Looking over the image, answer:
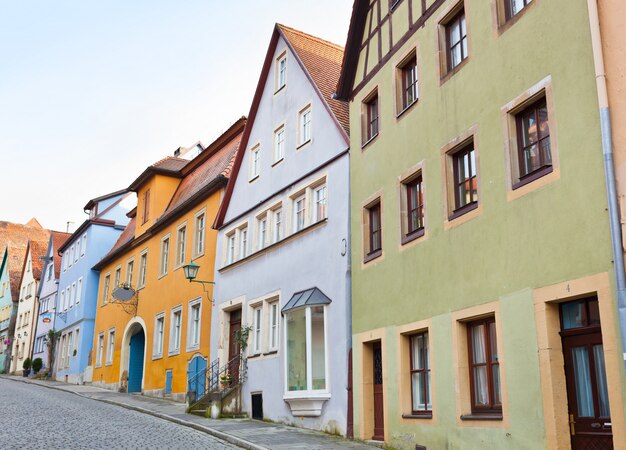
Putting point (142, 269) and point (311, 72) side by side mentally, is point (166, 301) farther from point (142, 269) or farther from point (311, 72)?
point (311, 72)

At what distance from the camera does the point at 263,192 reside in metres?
21.0

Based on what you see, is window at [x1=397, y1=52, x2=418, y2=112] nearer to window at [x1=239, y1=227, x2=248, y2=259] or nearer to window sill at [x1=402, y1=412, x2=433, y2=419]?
window sill at [x1=402, y1=412, x2=433, y2=419]

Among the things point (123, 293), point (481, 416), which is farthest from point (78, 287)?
point (481, 416)

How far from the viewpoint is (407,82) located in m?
14.9

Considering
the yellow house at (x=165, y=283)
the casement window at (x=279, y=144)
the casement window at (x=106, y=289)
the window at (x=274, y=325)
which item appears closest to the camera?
the window at (x=274, y=325)

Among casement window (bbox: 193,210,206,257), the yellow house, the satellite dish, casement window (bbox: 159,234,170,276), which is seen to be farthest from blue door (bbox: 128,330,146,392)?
casement window (bbox: 193,210,206,257)

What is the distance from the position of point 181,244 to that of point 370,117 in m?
12.8

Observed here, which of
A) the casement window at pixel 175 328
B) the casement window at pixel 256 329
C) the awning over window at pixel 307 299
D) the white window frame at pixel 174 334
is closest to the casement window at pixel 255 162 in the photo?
the casement window at pixel 256 329

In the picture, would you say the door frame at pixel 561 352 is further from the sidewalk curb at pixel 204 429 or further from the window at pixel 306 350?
the window at pixel 306 350

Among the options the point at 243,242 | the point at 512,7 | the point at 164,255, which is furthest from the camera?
the point at 164,255

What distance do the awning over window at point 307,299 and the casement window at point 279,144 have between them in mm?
4523

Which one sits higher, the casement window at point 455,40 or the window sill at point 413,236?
the casement window at point 455,40

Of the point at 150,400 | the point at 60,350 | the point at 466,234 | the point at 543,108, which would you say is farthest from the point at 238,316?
the point at 60,350

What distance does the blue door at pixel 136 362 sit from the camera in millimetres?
30900
